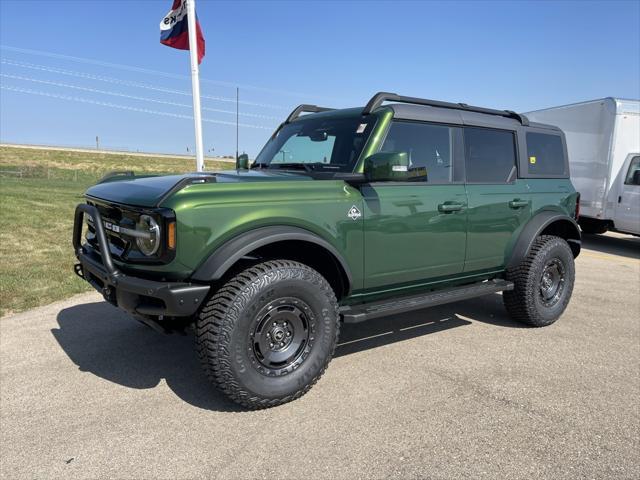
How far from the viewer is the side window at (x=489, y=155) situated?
14.3 feet

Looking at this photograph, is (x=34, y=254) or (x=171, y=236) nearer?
(x=171, y=236)

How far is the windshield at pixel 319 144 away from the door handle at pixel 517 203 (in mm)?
Answer: 1671

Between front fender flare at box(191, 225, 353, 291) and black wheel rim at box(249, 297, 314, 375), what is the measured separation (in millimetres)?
388

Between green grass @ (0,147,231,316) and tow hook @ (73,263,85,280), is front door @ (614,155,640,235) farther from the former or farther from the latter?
tow hook @ (73,263,85,280)

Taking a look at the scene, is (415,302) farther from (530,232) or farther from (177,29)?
(177,29)

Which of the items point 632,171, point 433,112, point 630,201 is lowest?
point 630,201

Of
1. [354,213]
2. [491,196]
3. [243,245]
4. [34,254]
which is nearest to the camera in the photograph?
[243,245]

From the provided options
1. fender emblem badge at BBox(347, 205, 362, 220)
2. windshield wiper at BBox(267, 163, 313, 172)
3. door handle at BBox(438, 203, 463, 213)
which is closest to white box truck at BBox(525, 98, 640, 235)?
door handle at BBox(438, 203, 463, 213)

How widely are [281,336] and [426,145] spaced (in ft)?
6.59

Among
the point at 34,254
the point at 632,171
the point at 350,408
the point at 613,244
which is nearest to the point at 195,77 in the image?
the point at 34,254

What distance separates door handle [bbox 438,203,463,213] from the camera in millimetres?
3939

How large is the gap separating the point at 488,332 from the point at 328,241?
2279 millimetres

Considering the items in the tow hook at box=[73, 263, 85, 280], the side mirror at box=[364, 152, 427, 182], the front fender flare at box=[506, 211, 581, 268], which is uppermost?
the side mirror at box=[364, 152, 427, 182]

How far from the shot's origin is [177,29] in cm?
952
